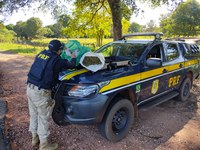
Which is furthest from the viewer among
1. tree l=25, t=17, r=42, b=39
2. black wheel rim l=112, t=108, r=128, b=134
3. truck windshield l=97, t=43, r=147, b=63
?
tree l=25, t=17, r=42, b=39

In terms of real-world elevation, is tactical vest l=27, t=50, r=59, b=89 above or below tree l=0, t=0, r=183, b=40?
below

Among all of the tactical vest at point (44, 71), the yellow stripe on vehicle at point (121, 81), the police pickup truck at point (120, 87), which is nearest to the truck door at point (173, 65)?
the police pickup truck at point (120, 87)

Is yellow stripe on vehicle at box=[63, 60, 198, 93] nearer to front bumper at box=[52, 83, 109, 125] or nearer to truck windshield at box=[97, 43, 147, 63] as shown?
front bumper at box=[52, 83, 109, 125]

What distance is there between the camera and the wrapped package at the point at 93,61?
355 centimetres

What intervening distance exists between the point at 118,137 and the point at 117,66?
1.30 metres

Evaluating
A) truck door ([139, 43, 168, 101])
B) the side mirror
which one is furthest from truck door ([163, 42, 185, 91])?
the side mirror

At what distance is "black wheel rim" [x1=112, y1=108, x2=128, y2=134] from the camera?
149 inches

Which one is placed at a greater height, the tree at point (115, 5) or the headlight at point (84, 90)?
the tree at point (115, 5)

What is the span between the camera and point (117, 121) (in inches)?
150

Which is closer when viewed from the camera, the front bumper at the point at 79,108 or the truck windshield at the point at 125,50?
the front bumper at the point at 79,108

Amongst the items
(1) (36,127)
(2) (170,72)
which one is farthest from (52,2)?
(1) (36,127)

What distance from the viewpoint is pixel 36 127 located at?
358 centimetres

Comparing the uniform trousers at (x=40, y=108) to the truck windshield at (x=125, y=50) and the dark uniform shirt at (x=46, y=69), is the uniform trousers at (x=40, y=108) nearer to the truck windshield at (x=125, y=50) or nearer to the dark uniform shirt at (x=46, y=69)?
the dark uniform shirt at (x=46, y=69)

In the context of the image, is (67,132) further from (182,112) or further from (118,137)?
(182,112)
